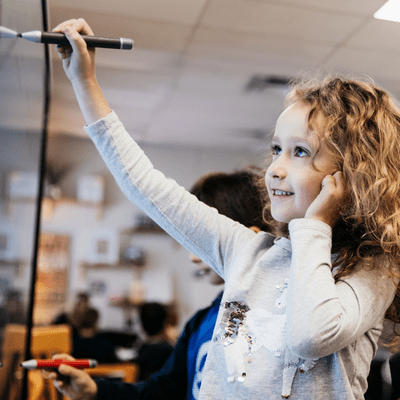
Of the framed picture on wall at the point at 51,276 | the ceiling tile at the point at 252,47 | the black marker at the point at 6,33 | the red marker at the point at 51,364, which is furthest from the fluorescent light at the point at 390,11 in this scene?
the framed picture on wall at the point at 51,276

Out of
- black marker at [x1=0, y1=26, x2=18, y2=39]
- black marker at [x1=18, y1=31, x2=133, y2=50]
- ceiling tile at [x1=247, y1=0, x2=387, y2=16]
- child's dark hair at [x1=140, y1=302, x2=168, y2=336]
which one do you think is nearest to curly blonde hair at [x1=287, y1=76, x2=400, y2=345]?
black marker at [x1=18, y1=31, x2=133, y2=50]

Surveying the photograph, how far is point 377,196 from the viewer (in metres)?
0.65

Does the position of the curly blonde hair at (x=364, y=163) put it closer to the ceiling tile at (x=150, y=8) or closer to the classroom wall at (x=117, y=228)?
the ceiling tile at (x=150, y=8)

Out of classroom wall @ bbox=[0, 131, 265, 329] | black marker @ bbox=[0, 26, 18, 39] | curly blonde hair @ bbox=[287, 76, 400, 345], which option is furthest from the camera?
classroom wall @ bbox=[0, 131, 265, 329]

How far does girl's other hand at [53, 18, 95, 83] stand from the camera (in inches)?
26.5

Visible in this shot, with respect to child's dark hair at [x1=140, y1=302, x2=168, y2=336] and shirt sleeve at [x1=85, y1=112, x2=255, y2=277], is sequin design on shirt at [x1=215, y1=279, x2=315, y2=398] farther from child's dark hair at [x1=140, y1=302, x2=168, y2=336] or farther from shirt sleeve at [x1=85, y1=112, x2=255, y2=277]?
child's dark hair at [x1=140, y1=302, x2=168, y2=336]

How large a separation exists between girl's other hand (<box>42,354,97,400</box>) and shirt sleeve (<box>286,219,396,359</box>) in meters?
0.43

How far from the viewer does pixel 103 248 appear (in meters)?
4.26

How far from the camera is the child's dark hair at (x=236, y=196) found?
3.57 ft

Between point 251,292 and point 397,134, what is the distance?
0.35m

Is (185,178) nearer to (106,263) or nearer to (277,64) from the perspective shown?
(106,263)

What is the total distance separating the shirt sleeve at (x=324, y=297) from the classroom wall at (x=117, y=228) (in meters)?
3.57

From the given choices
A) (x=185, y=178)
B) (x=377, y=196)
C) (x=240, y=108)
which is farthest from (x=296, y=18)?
(x=185, y=178)

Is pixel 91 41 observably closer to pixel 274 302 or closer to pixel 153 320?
pixel 274 302
